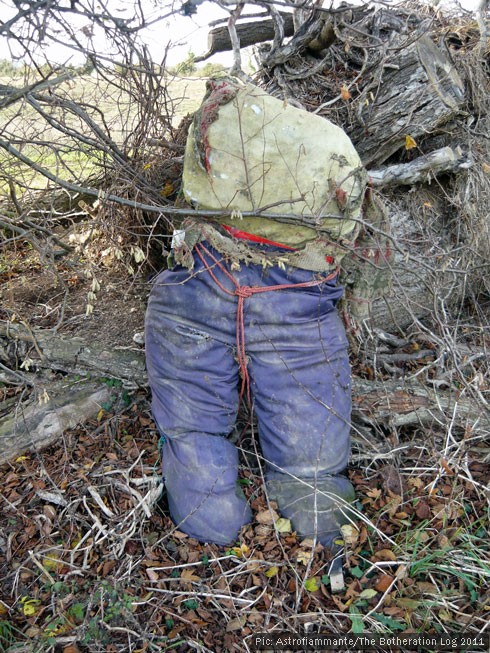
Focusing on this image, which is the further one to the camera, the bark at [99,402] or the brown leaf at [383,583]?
the bark at [99,402]

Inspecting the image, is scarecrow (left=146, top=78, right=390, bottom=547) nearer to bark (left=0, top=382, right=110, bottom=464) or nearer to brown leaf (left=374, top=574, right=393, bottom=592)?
brown leaf (left=374, top=574, right=393, bottom=592)

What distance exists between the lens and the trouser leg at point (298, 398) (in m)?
2.75

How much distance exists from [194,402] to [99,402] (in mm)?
719

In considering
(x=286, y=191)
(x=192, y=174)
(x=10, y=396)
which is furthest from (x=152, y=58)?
(x=10, y=396)

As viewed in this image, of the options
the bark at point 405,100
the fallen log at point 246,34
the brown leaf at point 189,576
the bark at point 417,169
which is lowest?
the brown leaf at point 189,576

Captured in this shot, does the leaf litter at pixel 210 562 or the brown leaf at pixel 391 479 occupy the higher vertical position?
the leaf litter at pixel 210 562

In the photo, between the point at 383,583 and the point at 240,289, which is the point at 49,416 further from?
the point at 383,583

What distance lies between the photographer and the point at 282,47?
3748 millimetres

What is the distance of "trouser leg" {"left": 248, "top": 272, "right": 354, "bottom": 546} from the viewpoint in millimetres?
2748

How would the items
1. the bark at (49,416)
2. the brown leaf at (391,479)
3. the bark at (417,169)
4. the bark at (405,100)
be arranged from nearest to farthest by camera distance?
1. the brown leaf at (391,479)
2. the bark at (49,416)
3. the bark at (405,100)
4. the bark at (417,169)

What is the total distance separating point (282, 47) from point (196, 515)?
9.37 ft

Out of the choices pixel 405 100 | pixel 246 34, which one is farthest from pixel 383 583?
pixel 246 34

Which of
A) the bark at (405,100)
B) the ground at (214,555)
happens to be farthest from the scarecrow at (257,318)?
the bark at (405,100)

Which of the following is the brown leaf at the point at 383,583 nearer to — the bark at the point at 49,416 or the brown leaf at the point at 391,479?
the brown leaf at the point at 391,479
